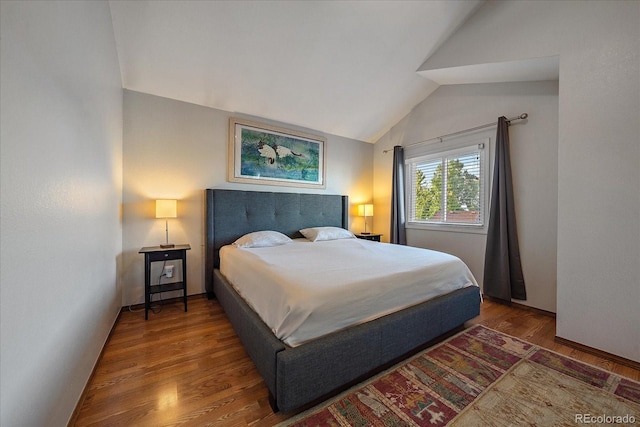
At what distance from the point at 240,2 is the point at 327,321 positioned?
264cm

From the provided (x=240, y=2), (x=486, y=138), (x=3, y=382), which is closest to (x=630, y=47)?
(x=486, y=138)

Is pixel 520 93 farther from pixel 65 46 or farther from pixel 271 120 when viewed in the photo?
pixel 65 46

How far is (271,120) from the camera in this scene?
11.3ft

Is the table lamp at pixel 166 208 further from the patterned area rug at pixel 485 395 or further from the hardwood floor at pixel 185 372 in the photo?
the patterned area rug at pixel 485 395

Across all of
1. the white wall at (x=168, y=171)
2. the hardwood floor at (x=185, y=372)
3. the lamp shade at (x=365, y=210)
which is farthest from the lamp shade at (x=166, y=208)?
the lamp shade at (x=365, y=210)

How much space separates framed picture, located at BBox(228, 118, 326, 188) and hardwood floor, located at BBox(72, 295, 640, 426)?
5.99 ft

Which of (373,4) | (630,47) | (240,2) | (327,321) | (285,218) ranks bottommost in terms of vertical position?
(327,321)

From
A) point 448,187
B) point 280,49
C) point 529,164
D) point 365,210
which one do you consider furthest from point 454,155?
point 280,49

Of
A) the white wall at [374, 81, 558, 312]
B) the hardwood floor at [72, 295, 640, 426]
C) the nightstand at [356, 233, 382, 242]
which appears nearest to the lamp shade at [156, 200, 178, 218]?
the hardwood floor at [72, 295, 640, 426]

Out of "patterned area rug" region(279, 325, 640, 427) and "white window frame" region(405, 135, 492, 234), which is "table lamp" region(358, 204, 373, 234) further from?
"patterned area rug" region(279, 325, 640, 427)

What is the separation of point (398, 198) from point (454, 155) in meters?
1.01

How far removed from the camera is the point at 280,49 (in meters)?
2.54

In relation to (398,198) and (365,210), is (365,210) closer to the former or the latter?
(365,210)

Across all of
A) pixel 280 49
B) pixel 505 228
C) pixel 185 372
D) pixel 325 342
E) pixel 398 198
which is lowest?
pixel 185 372
